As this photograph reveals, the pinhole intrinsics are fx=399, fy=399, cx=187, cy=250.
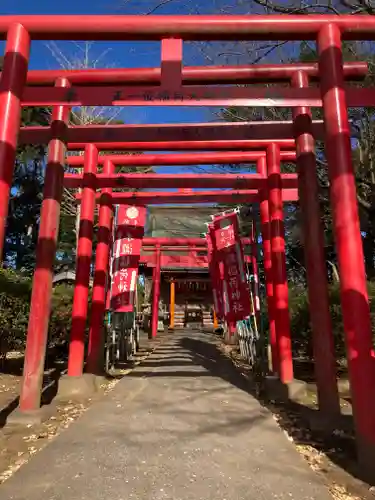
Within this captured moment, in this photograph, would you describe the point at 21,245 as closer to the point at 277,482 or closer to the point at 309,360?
the point at 309,360

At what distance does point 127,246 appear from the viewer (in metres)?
8.57

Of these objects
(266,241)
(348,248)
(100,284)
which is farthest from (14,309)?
(348,248)

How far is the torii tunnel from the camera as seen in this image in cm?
338

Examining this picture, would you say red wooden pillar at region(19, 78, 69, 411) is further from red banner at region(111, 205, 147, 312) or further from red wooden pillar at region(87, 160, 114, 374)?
red banner at region(111, 205, 147, 312)

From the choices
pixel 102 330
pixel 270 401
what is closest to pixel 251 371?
pixel 270 401

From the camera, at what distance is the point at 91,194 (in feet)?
22.1

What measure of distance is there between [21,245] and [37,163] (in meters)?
4.76

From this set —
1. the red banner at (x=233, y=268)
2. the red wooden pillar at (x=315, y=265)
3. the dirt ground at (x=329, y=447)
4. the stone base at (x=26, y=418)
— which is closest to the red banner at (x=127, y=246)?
the red banner at (x=233, y=268)

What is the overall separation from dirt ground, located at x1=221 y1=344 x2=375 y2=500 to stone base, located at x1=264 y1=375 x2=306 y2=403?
110 mm

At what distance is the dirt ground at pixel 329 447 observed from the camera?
9.07ft

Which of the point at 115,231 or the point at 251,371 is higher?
the point at 115,231

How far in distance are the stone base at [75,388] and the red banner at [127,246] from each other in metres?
2.57

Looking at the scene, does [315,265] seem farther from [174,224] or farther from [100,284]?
[174,224]

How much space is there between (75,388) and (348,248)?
4.29m
